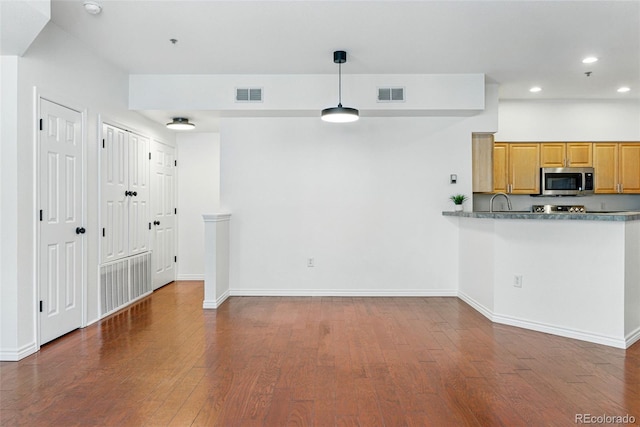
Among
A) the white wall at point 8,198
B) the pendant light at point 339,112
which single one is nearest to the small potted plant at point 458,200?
the pendant light at point 339,112

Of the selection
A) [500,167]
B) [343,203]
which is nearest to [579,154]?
[500,167]

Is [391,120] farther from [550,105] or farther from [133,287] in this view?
[133,287]

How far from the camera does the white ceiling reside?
328 cm

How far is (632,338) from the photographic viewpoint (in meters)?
3.46

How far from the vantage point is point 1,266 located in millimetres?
3123

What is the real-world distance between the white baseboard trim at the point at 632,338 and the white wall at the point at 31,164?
4.79 metres

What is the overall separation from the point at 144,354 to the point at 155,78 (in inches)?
127

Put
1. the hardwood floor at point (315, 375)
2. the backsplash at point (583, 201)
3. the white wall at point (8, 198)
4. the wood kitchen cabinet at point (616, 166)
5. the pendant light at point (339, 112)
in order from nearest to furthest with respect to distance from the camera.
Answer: the hardwood floor at point (315, 375)
the white wall at point (8, 198)
the pendant light at point (339, 112)
the wood kitchen cabinet at point (616, 166)
the backsplash at point (583, 201)

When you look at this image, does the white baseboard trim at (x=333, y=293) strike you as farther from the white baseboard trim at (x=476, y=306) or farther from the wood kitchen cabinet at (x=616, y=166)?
the wood kitchen cabinet at (x=616, y=166)

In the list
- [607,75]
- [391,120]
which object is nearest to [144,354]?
[391,120]

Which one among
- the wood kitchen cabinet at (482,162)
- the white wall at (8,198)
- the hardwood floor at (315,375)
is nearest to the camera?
the hardwood floor at (315,375)

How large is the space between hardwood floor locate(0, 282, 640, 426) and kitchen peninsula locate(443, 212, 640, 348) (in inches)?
7.1

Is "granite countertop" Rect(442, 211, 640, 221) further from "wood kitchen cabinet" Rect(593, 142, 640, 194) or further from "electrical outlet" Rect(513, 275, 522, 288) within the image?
"wood kitchen cabinet" Rect(593, 142, 640, 194)

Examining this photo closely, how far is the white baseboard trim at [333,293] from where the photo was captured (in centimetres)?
538
